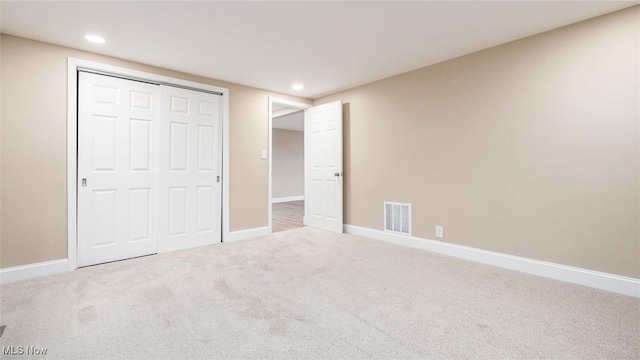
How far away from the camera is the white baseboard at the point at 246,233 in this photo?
14.0 feet

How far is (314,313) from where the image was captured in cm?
215

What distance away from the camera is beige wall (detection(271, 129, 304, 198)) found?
9531 millimetres

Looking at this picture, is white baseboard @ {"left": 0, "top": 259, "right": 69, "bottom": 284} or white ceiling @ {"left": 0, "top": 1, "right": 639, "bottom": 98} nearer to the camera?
white ceiling @ {"left": 0, "top": 1, "right": 639, "bottom": 98}

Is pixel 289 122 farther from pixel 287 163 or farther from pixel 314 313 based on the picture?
pixel 314 313

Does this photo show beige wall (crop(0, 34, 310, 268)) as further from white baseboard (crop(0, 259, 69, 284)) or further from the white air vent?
the white air vent

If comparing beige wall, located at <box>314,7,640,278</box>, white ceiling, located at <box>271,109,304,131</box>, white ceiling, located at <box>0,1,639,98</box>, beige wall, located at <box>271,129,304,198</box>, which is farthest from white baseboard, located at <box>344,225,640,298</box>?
beige wall, located at <box>271,129,304,198</box>

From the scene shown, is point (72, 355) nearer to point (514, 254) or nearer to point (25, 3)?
point (25, 3)

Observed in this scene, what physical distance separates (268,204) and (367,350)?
3309mm

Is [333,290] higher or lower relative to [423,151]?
lower

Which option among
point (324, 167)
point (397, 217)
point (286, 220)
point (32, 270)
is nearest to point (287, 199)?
point (286, 220)

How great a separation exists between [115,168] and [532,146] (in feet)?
14.8

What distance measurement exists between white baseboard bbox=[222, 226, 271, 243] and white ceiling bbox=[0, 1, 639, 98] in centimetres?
234

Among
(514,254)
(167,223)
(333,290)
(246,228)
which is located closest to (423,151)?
(514,254)

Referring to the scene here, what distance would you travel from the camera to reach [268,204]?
477 centimetres
